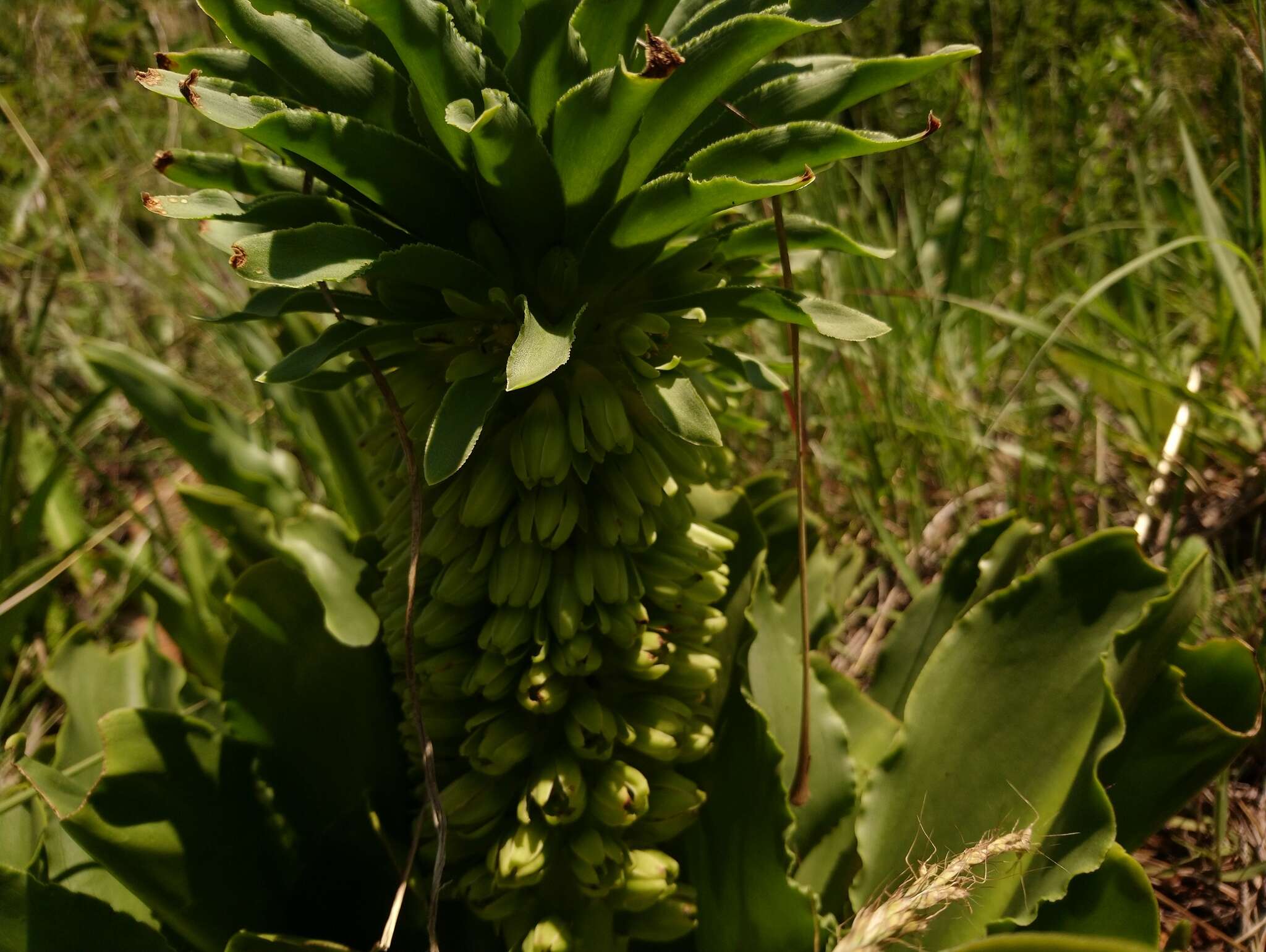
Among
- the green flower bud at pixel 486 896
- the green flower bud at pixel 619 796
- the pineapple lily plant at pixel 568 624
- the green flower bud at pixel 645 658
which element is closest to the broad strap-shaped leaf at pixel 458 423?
the pineapple lily plant at pixel 568 624

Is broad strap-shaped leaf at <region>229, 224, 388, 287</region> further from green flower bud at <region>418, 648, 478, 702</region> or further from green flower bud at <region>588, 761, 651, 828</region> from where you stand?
green flower bud at <region>588, 761, 651, 828</region>

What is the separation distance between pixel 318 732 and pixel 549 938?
1.61 ft

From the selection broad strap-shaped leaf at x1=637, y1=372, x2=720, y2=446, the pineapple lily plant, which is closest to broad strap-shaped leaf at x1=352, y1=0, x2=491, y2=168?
the pineapple lily plant

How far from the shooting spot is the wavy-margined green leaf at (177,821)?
3.68 ft

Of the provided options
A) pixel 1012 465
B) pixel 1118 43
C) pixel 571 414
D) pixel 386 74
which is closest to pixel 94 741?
Result: pixel 571 414

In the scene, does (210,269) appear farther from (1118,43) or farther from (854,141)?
(1118,43)

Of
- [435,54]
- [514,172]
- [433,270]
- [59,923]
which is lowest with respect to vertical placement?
[59,923]

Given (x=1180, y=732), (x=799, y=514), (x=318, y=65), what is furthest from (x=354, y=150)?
(x=1180, y=732)

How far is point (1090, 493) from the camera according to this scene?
7.00 feet

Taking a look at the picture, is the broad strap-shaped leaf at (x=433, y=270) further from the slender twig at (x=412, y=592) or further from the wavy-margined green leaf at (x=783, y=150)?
the wavy-margined green leaf at (x=783, y=150)

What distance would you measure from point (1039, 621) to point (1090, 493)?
1.07 meters

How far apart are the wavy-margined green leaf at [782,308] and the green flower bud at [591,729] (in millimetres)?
485

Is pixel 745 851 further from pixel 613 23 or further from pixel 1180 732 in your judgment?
pixel 613 23

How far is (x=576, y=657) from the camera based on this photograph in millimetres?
1054
